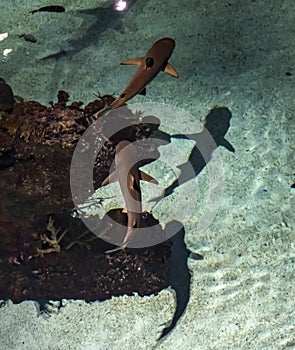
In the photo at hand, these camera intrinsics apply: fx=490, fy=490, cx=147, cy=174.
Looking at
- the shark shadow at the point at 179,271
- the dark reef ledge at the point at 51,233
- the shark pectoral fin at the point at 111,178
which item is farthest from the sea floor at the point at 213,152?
the shark pectoral fin at the point at 111,178

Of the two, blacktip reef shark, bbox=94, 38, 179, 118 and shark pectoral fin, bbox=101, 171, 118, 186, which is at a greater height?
blacktip reef shark, bbox=94, 38, 179, 118

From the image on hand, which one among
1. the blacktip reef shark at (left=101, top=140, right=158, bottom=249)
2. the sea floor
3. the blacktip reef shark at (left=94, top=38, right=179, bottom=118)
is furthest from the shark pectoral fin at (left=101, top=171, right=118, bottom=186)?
the sea floor

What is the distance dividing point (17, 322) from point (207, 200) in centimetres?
170

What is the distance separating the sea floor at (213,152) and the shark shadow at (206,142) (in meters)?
0.05

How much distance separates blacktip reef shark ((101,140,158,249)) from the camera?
324 centimetres

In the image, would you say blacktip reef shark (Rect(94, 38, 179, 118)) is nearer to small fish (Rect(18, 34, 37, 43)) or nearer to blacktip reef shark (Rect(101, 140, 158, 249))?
blacktip reef shark (Rect(101, 140, 158, 249))

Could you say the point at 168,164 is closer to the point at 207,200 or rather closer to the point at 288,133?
the point at 207,200

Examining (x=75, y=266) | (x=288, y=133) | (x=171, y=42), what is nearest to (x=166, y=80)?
(x=171, y=42)

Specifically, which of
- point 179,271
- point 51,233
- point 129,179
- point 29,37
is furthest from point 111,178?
point 29,37

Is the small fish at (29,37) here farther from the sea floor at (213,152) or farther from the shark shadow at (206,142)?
the shark shadow at (206,142)

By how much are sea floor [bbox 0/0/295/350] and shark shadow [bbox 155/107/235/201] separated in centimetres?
5

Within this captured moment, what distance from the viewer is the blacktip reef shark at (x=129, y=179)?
3.24 metres

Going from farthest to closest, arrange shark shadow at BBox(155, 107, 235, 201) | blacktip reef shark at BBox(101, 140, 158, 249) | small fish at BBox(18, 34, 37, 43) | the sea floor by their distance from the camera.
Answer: small fish at BBox(18, 34, 37, 43) < shark shadow at BBox(155, 107, 235, 201) < the sea floor < blacktip reef shark at BBox(101, 140, 158, 249)

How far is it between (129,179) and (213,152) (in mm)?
1062
